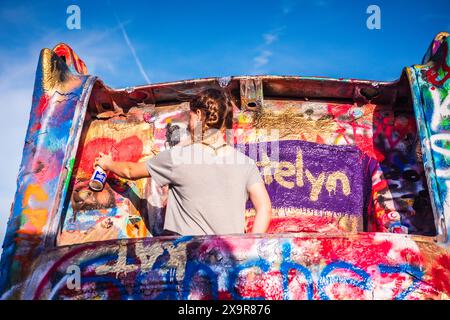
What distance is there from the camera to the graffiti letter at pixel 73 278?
10.3 feet

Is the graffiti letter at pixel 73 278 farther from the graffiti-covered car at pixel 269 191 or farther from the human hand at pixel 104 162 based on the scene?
the human hand at pixel 104 162

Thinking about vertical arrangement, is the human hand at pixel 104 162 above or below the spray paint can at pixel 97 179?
above

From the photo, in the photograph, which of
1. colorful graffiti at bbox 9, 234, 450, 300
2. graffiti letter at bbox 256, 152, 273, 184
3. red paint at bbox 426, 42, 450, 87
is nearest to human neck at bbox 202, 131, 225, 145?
colorful graffiti at bbox 9, 234, 450, 300

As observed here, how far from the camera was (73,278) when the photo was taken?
317 centimetres

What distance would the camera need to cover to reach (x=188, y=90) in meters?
4.96

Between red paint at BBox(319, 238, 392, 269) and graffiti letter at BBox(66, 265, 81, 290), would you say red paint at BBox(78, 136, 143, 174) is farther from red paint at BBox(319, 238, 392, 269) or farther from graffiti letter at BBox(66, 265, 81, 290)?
red paint at BBox(319, 238, 392, 269)

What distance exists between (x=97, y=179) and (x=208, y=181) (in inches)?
51.6

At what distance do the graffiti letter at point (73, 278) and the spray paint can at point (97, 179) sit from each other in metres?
1.45

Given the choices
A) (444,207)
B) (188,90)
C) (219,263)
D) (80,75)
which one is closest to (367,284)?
(219,263)

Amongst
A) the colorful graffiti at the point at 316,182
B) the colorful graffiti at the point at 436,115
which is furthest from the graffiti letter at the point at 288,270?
the colorful graffiti at the point at 316,182

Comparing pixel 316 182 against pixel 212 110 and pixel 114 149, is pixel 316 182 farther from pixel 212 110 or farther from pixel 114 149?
pixel 114 149

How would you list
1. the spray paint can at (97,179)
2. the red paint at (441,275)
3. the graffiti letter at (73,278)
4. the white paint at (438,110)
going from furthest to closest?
the spray paint can at (97,179)
the white paint at (438,110)
the graffiti letter at (73,278)
the red paint at (441,275)

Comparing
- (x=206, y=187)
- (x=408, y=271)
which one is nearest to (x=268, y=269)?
(x=408, y=271)

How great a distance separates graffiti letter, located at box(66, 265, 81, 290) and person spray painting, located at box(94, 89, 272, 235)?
2.49 feet
